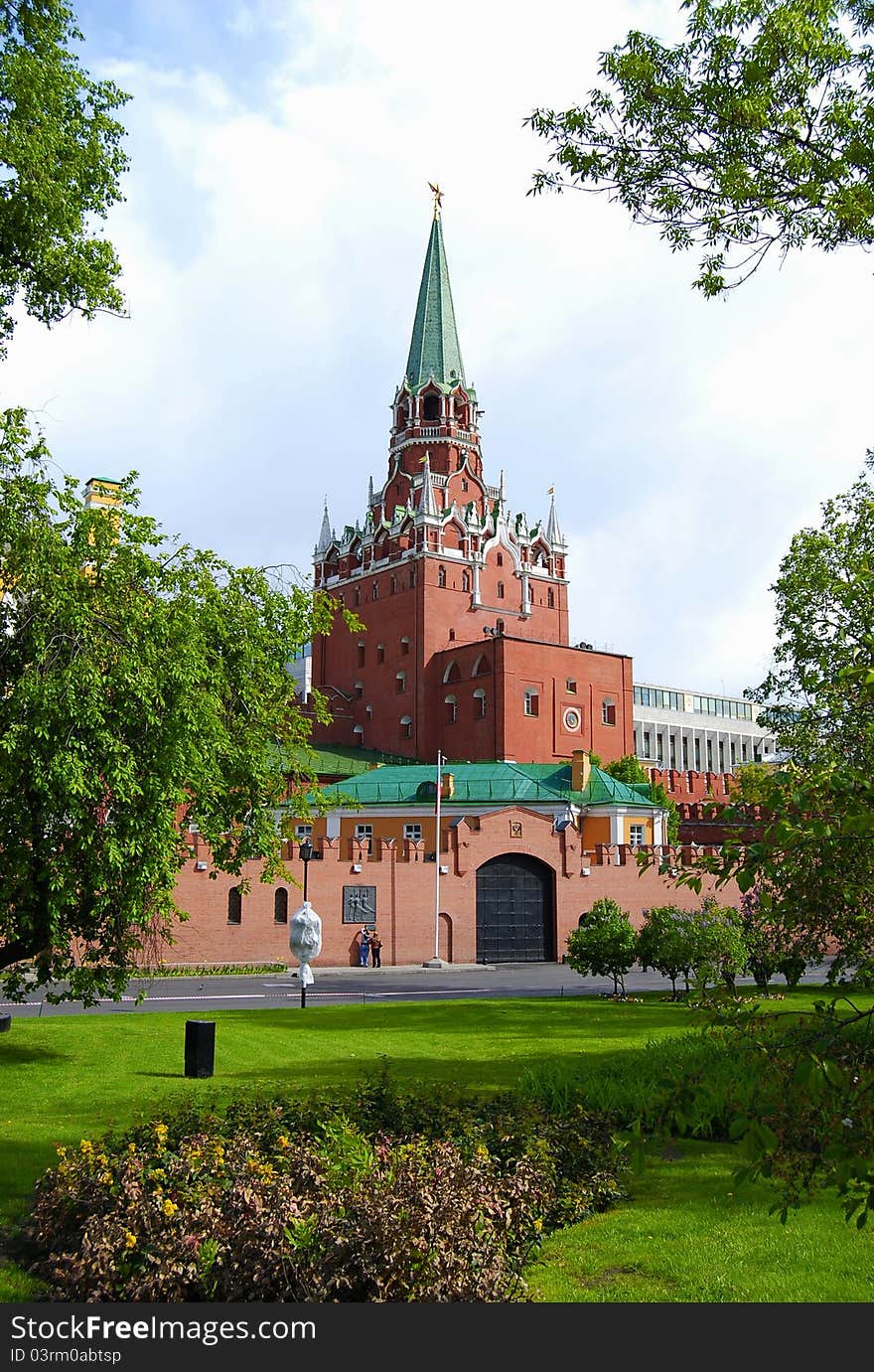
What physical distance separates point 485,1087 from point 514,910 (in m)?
30.5

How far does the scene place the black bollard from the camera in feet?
47.9

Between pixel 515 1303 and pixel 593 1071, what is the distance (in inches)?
262

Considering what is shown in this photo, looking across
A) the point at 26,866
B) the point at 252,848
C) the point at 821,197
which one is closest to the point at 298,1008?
the point at 252,848

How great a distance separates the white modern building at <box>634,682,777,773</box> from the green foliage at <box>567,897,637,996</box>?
76.8 metres

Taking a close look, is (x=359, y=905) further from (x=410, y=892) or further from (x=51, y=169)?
(x=51, y=169)

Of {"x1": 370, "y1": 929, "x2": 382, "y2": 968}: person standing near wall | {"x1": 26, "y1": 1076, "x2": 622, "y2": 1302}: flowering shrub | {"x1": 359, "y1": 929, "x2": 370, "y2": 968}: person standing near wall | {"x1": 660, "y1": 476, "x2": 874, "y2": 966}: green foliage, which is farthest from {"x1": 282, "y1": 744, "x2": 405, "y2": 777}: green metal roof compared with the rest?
{"x1": 26, "y1": 1076, "x2": 622, "y2": 1302}: flowering shrub

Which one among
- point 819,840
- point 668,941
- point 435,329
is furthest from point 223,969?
point 435,329

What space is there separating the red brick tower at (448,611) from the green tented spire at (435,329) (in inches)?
A: 3.7

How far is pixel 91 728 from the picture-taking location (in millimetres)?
13219

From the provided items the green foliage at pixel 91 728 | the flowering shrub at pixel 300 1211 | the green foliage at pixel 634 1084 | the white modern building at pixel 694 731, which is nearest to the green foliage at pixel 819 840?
the green foliage at pixel 634 1084

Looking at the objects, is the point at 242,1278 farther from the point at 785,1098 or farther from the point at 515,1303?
the point at 785,1098

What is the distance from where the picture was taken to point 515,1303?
6.41 metres

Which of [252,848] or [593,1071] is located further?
[252,848]

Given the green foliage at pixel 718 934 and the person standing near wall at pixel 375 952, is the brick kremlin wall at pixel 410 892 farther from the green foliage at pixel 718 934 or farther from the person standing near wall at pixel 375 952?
the green foliage at pixel 718 934
